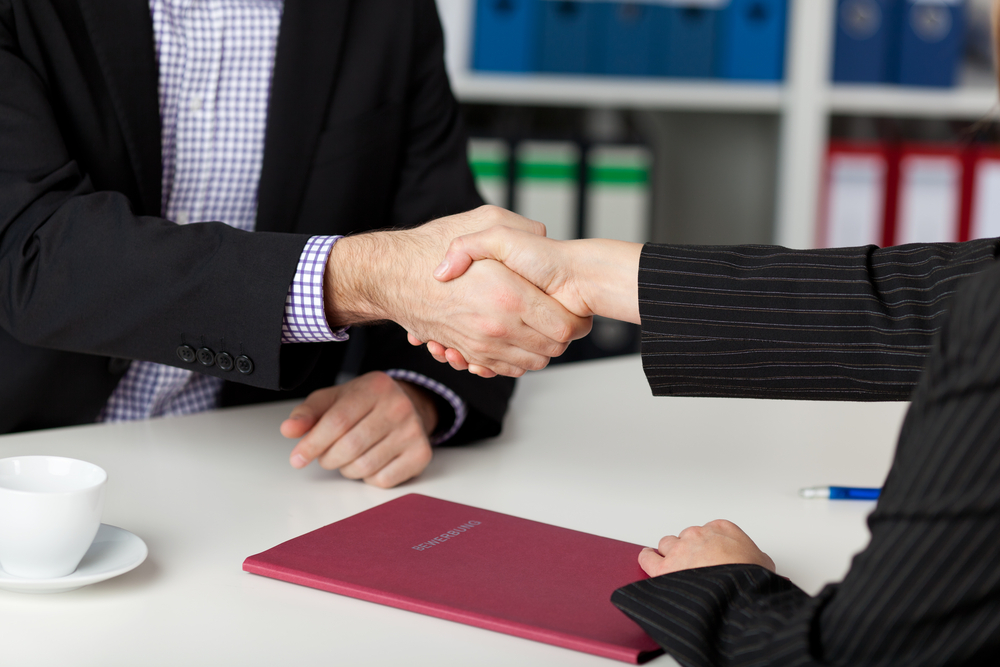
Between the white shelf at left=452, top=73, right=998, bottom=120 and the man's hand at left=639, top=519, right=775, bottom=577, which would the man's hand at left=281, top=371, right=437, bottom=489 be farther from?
the white shelf at left=452, top=73, right=998, bottom=120

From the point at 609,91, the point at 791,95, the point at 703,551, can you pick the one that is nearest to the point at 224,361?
the point at 703,551

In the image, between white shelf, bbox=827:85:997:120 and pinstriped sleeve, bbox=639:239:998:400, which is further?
white shelf, bbox=827:85:997:120

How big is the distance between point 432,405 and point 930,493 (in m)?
0.68

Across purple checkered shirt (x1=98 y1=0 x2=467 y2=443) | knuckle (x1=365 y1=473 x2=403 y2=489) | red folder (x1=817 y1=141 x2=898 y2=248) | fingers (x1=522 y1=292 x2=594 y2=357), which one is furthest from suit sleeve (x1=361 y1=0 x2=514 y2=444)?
red folder (x1=817 y1=141 x2=898 y2=248)

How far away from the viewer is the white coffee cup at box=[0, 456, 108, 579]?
613 mm

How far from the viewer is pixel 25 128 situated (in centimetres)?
101

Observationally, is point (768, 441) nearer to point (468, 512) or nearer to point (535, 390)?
point (535, 390)

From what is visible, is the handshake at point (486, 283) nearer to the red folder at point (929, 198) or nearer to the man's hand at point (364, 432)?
the man's hand at point (364, 432)

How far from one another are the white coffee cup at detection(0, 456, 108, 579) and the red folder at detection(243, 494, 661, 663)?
0.38 feet

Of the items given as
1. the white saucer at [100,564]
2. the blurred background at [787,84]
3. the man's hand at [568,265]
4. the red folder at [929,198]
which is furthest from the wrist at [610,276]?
the red folder at [929,198]

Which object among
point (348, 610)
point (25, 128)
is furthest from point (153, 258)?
point (348, 610)

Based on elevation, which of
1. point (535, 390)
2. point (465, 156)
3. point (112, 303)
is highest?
point (465, 156)

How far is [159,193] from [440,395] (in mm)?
423

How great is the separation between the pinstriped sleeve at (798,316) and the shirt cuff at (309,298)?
0.97ft
